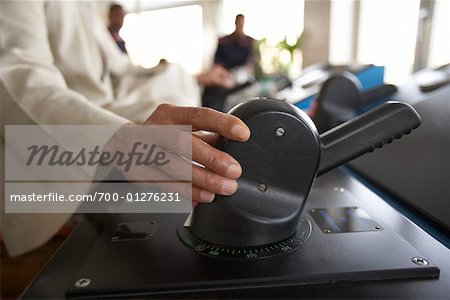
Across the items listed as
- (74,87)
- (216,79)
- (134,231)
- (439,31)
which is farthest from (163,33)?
(134,231)

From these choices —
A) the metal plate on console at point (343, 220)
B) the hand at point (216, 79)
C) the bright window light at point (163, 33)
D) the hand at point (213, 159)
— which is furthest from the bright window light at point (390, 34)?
the bright window light at point (163, 33)

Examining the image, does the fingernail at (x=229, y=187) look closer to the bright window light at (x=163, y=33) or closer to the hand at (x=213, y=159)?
the hand at (x=213, y=159)

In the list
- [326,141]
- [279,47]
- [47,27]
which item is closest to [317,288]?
[326,141]

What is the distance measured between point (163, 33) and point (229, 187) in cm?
650

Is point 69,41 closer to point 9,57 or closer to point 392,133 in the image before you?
point 9,57

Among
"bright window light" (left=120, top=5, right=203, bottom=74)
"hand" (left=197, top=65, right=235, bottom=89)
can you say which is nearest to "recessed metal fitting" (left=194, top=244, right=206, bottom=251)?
"hand" (left=197, top=65, right=235, bottom=89)

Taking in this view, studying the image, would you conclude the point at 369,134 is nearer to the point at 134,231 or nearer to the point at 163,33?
the point at 134,231

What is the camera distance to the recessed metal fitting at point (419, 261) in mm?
307

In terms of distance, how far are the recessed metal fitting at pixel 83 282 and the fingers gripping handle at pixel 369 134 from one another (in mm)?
225

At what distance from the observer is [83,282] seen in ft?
0.99

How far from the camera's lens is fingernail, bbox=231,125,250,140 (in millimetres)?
319

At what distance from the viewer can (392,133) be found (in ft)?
1.16

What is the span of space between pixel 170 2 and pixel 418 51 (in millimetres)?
5039

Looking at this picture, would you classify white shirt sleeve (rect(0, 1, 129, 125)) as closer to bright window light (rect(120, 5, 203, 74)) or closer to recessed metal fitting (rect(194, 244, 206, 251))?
recessed metal fitting (rect(194, 244, 206, 251))
